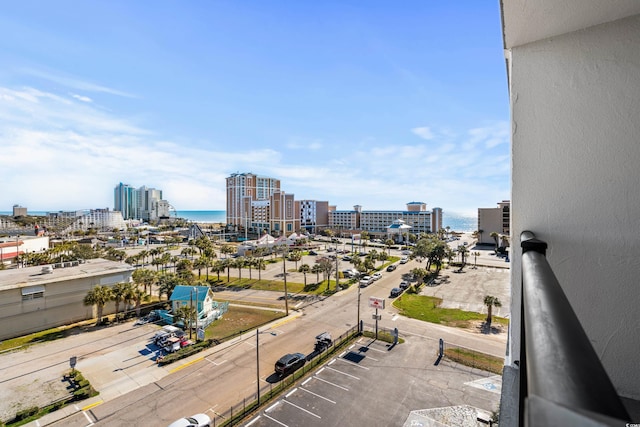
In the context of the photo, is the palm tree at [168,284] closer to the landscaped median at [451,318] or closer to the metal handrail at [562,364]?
the landscaped median at [451,318]

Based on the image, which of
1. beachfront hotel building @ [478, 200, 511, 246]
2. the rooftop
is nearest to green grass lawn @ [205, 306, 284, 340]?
the rooftop

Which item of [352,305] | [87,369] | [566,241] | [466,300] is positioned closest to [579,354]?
[566,241]

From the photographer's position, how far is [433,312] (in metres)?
23.5

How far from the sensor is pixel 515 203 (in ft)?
7.02

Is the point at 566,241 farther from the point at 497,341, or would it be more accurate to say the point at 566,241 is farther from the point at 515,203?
the point at 497,341

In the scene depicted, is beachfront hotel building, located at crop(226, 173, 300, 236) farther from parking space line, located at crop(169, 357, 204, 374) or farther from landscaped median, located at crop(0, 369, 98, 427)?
landscaped median, located at crop(0, 369, 98, 427)

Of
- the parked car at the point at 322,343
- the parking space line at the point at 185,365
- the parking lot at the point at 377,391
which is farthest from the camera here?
the parked car at the point at 322,343

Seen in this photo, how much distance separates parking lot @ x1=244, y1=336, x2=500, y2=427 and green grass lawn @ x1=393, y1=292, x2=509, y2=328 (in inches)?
223

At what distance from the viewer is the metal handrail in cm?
39

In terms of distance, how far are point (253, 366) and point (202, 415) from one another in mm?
4294

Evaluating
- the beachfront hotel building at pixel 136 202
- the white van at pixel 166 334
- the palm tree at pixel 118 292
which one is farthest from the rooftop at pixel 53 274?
the beachfront hotel building at pixel 136 202

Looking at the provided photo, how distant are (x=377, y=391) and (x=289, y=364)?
4.27 metres

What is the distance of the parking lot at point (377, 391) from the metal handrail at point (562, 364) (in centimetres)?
1275

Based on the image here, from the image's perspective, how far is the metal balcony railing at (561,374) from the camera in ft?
1.22
